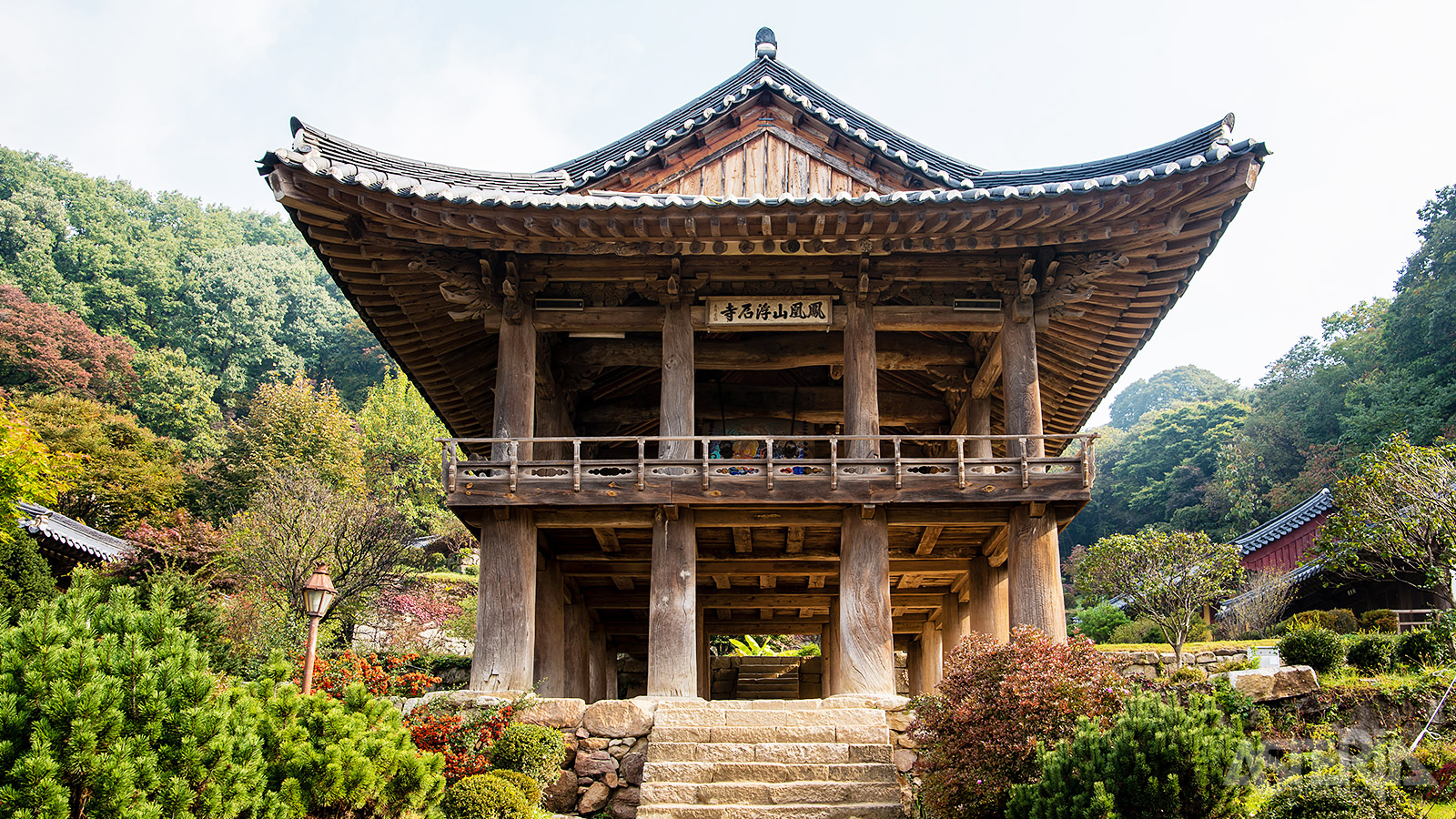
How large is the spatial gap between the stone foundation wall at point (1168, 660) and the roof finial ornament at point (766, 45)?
36.2 ft

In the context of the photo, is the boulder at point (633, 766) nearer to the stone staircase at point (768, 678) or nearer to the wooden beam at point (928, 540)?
the wooden beam at point (928, 540)

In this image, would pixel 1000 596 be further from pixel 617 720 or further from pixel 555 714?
pixel 555 714

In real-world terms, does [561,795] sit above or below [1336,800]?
below

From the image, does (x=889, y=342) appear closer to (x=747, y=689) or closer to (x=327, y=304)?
(x=747, y=689)

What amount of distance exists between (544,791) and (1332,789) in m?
7.28

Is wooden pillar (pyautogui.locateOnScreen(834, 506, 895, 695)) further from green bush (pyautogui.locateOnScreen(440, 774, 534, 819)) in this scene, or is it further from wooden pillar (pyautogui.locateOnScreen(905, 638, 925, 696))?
wooden pillar (pyautogui.locateOnScreen(905, 638, 925, 696))

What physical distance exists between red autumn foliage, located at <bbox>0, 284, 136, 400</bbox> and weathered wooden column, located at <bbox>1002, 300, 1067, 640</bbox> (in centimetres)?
3903

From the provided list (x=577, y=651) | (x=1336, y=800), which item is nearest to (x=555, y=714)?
(x=577, y=651)

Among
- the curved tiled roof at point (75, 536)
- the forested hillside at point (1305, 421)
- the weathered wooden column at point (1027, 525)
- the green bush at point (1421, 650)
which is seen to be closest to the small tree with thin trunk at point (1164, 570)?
the green bush at point (1421, 650)

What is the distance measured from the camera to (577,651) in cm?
1838

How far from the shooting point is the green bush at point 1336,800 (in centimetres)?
747

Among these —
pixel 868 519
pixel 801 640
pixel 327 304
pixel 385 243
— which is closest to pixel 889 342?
pixel 868 519

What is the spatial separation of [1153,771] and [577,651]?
12.5 meters

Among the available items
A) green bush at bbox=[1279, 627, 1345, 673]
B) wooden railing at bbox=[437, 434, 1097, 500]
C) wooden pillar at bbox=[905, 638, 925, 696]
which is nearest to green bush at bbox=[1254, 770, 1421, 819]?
green bush at bbox=[1279, 627, 1345, 673]
